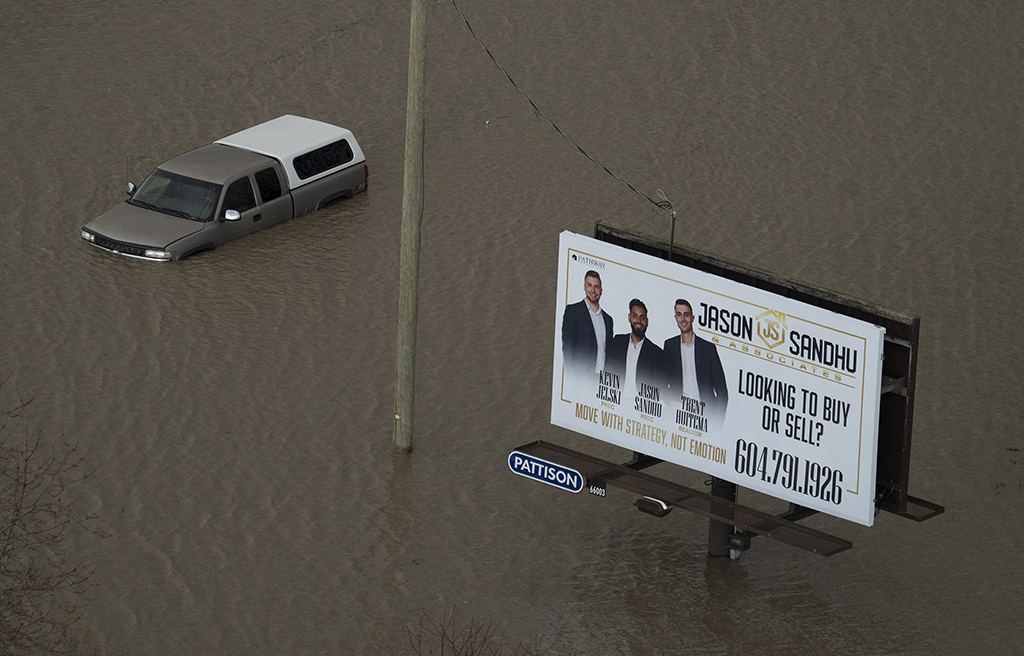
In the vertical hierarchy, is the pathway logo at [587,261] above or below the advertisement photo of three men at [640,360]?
above

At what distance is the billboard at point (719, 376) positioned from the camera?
43.0 feet

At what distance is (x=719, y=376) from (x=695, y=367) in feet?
0.80

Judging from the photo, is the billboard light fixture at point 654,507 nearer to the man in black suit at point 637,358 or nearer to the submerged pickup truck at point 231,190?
the man in black suit at point 637,358

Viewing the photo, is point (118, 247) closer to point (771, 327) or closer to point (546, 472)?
point (546, 472)

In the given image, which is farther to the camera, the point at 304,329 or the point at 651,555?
the point at 304,329

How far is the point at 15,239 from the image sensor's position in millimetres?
21953

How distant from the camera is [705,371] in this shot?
13891mm

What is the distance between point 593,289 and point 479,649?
3498 mm

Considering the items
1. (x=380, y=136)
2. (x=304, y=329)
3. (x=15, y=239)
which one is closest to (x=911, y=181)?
(x=380, y=136)

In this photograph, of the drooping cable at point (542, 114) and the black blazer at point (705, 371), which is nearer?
the black blazer at point (705, 371)

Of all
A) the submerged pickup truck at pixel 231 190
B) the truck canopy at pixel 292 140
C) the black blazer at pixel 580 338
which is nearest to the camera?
the black blazer at pixel 580 338

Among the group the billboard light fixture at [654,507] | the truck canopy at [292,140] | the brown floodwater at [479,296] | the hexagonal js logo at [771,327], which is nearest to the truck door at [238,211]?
the brown floodwater at [479,296]

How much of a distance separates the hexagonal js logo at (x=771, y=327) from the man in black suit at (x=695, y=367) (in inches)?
20.5

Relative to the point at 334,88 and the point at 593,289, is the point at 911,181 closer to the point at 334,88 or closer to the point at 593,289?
the point at 334,88
